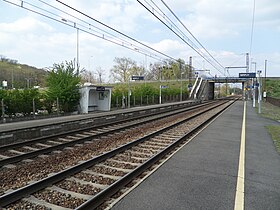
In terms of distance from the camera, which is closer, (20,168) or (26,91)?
(20,168)

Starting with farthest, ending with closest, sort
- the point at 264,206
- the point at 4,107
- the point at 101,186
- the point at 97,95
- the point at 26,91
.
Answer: the point at 97,95
the point at 26,91
the point at 4,107
the point at 101,186
the point at 264,206

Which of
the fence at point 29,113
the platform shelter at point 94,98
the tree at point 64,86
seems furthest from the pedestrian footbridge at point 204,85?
the fence at point 29,113

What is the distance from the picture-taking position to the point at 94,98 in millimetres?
27438

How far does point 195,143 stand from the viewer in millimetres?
10164

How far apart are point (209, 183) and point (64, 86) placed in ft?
65.4

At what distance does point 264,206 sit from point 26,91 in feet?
62.5

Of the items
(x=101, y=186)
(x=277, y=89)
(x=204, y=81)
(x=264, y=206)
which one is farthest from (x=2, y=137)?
(x=277, y=89)

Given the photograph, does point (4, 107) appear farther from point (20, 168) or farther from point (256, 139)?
point (256, 139)

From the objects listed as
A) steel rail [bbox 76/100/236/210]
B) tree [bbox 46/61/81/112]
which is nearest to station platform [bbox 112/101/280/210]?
steel rail [bbox 76/100/236/210]

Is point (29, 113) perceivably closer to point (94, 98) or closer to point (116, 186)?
point (94, 98)

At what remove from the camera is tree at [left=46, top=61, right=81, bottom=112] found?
23044mm

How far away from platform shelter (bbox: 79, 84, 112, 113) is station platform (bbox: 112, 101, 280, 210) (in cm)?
1657

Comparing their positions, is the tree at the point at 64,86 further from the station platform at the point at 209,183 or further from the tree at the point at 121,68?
the tree at the point at 121,68

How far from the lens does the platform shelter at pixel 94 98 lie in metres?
24.2
